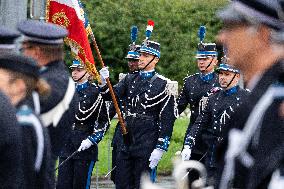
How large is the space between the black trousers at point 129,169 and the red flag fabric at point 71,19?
1.36 metres

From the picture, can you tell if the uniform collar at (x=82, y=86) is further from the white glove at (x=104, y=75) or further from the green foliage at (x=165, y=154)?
the green foliage at (x=165, y=154)

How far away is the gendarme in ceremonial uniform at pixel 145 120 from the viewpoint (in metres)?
12.4

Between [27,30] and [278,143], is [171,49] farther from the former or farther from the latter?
[278,143]

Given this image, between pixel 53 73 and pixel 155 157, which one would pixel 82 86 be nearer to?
pixel 155 157

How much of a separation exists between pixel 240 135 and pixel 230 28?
472mm

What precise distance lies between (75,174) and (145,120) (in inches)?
39.9

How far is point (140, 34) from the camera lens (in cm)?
2631

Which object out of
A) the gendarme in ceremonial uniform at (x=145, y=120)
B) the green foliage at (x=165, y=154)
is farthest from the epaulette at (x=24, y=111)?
the green foliage at (x=165, y=154)

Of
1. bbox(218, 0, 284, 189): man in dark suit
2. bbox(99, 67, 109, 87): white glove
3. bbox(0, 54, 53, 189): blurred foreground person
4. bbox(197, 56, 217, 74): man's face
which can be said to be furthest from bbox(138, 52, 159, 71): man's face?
bbox(218, 0, 284, 189): man in dark suit

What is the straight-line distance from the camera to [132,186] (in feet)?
40.7

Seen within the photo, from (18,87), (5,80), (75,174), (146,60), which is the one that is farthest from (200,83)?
(5,80)

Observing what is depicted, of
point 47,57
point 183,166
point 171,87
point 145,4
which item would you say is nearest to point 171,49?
point 145,4

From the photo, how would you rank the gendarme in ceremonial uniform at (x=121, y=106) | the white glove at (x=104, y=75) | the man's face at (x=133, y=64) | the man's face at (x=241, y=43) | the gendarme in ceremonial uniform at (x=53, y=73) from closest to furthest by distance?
the man's face at (x=241, y=43), the gendarme in ceremonial uniform at (x=53, y=73), the white glove at (x=104, y=75), the gendarme in ceremonial uniform at (x=121, y=106), the man's face at (x=133, y=64)

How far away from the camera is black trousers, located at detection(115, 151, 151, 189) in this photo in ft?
40.4
